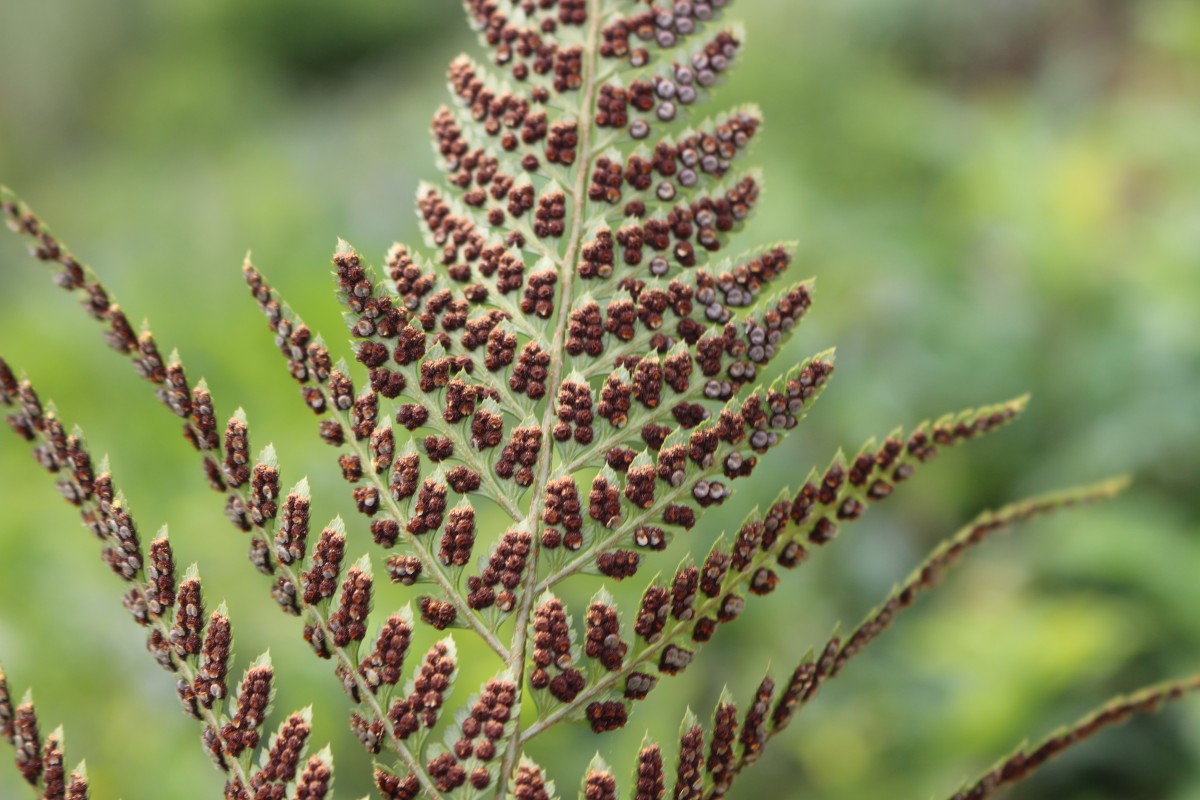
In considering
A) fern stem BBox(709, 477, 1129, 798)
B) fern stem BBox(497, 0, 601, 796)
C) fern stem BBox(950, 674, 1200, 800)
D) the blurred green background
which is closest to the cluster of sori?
fern stem BBox(497, 0, 601, 796)

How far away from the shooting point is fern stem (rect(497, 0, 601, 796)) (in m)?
1.15

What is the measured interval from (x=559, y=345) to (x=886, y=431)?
10.6 ft

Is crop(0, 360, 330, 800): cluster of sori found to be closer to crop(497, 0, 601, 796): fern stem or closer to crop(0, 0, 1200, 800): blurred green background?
crop(497, 0, 601, 796): fern stem

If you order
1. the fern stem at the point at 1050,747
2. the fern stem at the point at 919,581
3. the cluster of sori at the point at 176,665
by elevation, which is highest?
the cluster of sori at the point at 176,665

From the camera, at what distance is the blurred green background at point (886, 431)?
318cm

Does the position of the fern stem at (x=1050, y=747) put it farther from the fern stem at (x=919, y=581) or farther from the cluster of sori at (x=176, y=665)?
the cluster of sori at (x=176, y=665)

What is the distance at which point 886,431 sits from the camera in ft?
14.0

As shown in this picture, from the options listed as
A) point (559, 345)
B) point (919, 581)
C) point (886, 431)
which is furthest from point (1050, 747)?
point (886, 431)

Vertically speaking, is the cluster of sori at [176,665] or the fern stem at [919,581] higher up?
the cluster of sori at [176,665]

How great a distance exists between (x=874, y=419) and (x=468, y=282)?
10.1 ft

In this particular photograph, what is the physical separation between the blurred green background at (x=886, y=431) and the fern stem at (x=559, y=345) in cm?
153

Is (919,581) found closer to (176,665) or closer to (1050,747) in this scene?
(1050,747)

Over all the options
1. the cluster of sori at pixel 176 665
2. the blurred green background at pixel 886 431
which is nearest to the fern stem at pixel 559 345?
the cluster of sori at pixel 176 665

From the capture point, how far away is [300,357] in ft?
3.75
